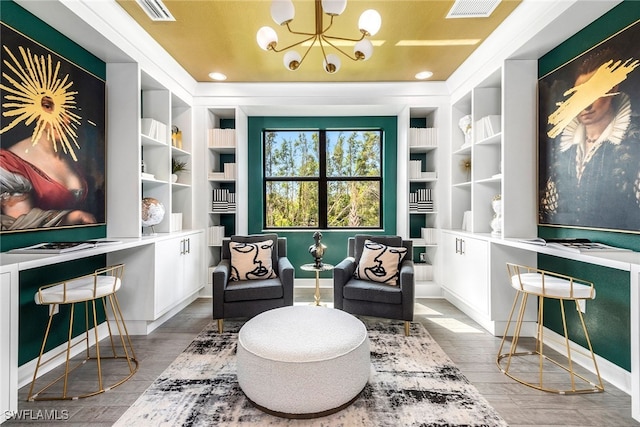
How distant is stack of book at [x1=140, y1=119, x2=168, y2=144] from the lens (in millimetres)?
3416

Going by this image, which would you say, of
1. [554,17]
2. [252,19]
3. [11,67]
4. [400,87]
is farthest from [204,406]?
[400,87]

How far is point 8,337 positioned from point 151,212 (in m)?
1.79

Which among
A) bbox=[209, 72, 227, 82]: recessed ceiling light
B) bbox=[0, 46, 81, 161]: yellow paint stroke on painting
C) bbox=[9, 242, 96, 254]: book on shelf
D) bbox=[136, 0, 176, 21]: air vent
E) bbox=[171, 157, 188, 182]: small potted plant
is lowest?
bbox=[9, 242, 96, 254]: book on shelf

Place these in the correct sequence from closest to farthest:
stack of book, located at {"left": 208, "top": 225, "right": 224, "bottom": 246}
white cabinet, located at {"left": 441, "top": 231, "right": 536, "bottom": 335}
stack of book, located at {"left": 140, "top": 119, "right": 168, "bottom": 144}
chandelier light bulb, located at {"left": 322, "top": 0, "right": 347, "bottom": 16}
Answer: chandelier light bulb, located at {"left": 322, "top": 0, "right": 347, "bottom": 16} → white cabinet, located at {"left": 441, "top": 231, "right": 536, "bottom": 335} → stack of book, located at {"left": 140, "top": 119, "right": 168, "bottom": 144} → stack of book, located at {"left": 208, "top": 225, "right": 224, "bottom": 246}

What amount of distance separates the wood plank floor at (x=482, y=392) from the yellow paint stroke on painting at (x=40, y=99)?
1754 mm

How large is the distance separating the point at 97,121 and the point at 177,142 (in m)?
1.12

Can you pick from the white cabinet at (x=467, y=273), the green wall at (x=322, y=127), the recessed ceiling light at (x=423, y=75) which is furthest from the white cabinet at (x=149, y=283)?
the recessed ceiling light at (x=423, y=75)

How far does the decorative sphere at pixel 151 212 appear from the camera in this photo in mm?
3352

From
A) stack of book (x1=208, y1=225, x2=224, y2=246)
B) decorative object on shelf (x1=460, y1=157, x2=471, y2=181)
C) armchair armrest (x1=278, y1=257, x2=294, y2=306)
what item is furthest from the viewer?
stack of book (x1=208, y1=225, x2=224, y2=246)

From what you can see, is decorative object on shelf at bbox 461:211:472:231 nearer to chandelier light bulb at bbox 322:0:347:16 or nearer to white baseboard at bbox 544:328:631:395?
white baseboard at bbox 544:328:631:395

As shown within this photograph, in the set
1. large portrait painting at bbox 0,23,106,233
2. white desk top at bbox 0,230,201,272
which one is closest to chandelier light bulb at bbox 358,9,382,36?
large portrait painting at bbox 0,23,106,233

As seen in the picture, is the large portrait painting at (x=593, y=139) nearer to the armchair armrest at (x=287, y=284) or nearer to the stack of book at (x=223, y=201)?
the armchair armrest at (x=287, y=284)

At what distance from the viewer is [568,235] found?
8.89 ft

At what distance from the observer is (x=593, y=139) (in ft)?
7.90
